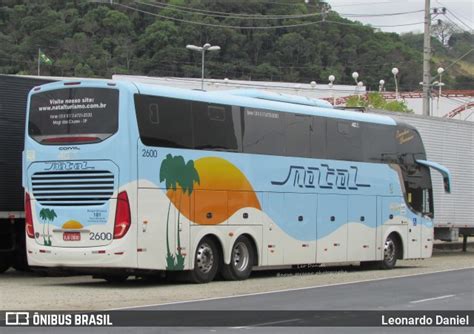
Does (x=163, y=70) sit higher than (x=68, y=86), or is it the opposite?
(x=163, y=70)

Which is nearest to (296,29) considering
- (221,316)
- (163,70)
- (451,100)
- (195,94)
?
(163,70)

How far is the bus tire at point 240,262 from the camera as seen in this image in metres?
19.3

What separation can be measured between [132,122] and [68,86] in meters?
1.80

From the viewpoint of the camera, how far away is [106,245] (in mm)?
16812

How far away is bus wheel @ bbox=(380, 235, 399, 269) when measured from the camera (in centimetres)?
2472

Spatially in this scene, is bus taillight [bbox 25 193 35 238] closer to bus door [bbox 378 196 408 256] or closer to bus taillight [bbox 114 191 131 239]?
bus taillight [bbox 114 191 131 239]

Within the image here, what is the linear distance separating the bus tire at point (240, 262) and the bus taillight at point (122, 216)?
Result: 10.7 feet

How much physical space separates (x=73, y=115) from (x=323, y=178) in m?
7.33

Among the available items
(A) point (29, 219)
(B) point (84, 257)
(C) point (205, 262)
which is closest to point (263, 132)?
(C) point (205, 262)

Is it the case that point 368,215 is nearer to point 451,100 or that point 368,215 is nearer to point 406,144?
point 406,144

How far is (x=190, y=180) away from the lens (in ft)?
59.8

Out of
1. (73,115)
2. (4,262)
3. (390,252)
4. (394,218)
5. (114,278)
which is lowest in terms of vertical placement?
(114,278)

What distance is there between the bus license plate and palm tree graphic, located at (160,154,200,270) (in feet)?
5.93

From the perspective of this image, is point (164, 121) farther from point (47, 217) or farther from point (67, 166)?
point (47, 217)
